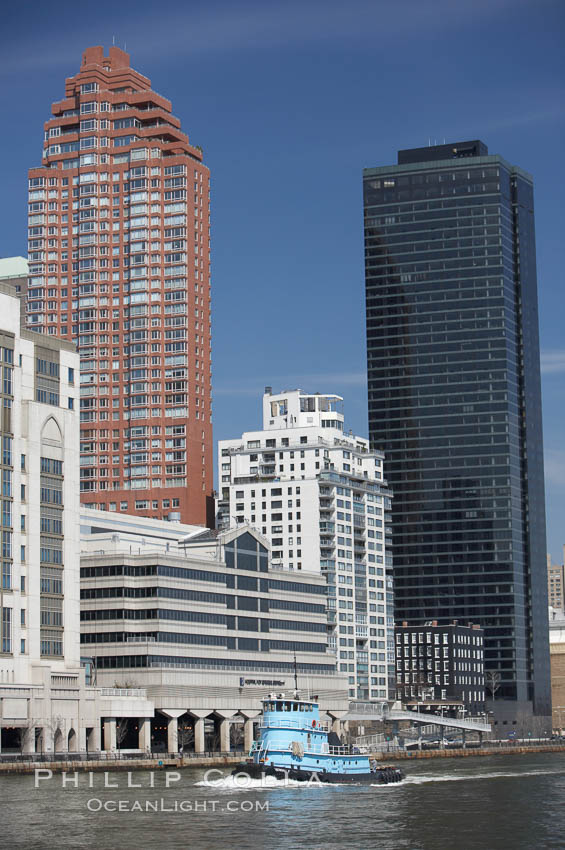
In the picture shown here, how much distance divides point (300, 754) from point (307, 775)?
7.83 feet

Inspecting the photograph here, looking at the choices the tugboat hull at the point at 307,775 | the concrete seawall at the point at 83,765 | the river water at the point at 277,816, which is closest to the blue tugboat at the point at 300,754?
the tugboat hull at the point at 307,775

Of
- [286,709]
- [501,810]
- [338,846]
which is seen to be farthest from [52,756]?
[338,846]

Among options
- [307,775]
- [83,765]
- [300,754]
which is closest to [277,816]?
[307,775]

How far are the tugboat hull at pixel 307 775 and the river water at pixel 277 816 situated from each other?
1.99 meters

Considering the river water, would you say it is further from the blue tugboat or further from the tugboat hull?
the blue tugboat

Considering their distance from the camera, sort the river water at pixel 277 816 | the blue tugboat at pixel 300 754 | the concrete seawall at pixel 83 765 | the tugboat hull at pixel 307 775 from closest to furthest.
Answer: the river water at pixel 277 816, the tugboat hull at pixel 307 775, the blue tugboat at pixel 300 754, the concrete seawall at pixel 83 765

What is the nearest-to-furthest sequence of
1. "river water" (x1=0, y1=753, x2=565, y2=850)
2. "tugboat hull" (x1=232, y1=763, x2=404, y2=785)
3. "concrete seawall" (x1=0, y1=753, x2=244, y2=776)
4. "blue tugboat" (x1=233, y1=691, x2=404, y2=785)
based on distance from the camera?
"river water" (x1=0, y1=753, x2=565, y2=850), "tugboat hull" (x1=232, y1=763, x2=404, y2=785), "blue tugboat" (x1=233, y1=691, x2=404, y2=785), "concrete seawall" (x1=0, y1=753, x2=244, y2=776)

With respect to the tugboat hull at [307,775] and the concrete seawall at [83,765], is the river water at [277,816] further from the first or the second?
the concrete seawall at [83,765]

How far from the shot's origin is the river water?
107562mm

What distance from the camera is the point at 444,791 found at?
157 metres

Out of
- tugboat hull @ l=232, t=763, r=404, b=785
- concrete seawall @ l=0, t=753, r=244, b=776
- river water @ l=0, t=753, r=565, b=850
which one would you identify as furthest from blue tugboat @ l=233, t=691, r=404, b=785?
concrete seawall @ l=0, t=753, r=244, b=776

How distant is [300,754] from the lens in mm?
160000

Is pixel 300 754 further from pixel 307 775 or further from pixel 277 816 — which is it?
pixel 277 816

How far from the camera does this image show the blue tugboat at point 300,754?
158625mm
